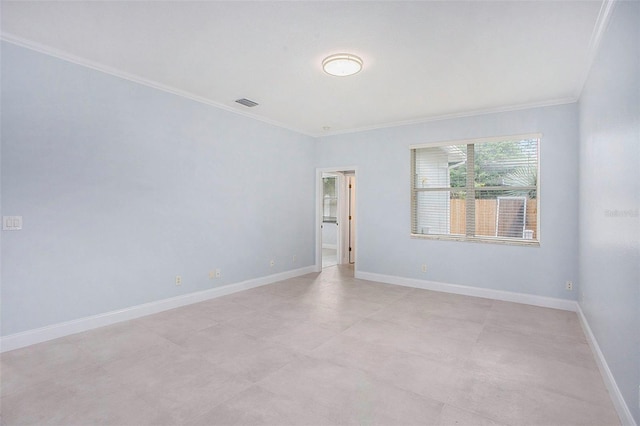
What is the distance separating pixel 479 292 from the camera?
4.77 metres

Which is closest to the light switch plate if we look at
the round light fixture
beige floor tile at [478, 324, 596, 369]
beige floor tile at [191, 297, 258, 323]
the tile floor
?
the tile floor

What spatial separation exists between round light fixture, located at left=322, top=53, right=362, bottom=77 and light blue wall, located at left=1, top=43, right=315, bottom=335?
2110mm

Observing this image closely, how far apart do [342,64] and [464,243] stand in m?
3.30

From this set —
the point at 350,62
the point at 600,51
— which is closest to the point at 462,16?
the point at 350,62

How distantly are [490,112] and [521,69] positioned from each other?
55.6 inches

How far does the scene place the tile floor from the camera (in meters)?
2.04

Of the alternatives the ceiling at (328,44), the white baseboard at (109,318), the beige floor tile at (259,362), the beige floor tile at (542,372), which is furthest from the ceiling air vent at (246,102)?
the beige floor tile at (542,372)

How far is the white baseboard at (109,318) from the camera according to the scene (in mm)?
2906

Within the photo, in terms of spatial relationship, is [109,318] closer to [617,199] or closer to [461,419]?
[461,419]

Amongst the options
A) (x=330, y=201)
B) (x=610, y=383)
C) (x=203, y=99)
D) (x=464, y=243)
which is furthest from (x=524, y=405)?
(x=330, y=201)

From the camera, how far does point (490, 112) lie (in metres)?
4.68

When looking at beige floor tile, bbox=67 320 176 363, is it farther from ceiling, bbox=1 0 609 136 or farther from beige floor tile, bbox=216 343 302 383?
ceiling, bbox=1 0 609 136

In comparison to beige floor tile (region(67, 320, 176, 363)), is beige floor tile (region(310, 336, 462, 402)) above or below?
below

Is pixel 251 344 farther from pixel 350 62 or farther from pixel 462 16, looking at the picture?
pixel 462 16
